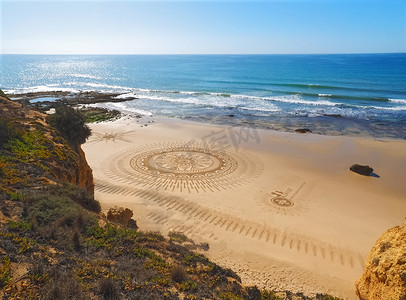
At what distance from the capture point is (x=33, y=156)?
33.3 feet

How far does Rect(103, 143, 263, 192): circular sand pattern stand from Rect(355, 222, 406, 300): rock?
9228 millimetres

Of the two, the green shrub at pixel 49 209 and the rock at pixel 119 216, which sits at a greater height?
the green shrub at pixel 49 209

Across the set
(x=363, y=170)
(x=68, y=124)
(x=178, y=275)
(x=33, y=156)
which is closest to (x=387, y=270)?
(x=178, y=275)

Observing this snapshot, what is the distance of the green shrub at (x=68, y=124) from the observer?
13164 millimetres

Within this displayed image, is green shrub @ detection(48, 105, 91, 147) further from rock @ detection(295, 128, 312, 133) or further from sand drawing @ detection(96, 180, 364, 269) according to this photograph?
rock @ detection(295, 128, 312, 133)

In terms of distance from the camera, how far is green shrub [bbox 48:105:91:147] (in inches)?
518

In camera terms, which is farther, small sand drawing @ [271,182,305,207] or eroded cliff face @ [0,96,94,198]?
small sand drawing @ [271,182,305,207]

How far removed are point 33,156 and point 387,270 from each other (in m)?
11.8

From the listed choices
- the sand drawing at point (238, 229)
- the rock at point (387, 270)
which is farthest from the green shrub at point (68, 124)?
the rock at point (387, 270)

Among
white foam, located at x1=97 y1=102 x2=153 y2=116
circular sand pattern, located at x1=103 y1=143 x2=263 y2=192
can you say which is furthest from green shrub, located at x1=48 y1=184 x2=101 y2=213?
white foam, located at x1=97 y1=102 x2=153 y2=116

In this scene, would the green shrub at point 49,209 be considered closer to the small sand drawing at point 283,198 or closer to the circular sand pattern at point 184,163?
the circular sand pattern at point 184,163

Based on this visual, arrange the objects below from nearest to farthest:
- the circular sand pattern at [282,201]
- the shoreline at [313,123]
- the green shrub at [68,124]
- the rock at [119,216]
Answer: the rock at [119,216] → the green shrub at [68,124] → the circular sand pattern at [282,201] → the shoreline at [313,123]

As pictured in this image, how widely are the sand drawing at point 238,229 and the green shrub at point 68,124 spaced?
423cm

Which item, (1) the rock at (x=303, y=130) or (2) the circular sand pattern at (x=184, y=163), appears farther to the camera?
(1) the rock at (x=303, y=130)
